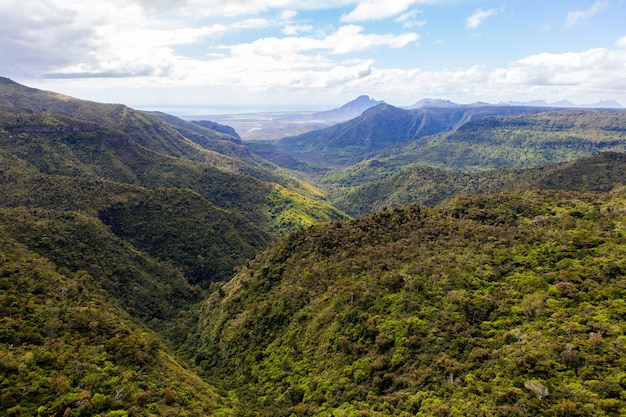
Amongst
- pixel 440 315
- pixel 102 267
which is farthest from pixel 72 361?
pixel 102 267

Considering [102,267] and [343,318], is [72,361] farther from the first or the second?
[102,267]

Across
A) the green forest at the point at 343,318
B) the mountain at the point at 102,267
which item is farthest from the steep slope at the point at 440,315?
the mountain at the point at 102,267

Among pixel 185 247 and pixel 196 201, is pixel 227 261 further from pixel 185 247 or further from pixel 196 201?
pixel 196 201

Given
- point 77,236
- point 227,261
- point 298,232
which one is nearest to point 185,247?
point 227,261

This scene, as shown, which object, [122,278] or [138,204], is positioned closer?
[122,278]

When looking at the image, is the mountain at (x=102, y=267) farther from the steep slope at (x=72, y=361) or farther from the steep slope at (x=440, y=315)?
the steep slope at (x=440, y=315)
